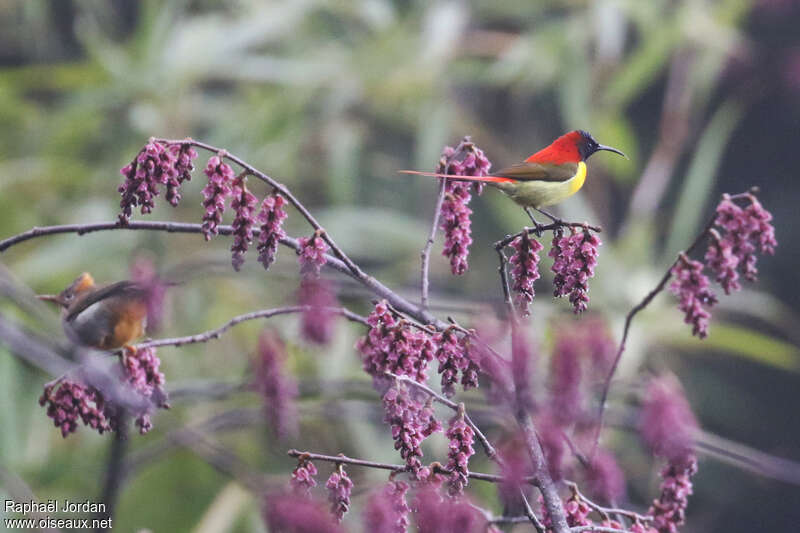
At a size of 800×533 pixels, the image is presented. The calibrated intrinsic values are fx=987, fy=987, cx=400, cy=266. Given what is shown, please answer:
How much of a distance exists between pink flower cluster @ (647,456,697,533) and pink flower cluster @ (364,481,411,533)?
0.28 m

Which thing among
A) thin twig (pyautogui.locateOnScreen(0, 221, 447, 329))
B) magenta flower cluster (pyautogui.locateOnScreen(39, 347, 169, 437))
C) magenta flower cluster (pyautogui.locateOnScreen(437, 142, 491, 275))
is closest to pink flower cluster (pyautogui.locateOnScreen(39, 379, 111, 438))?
magenta flower cluster (pyautogui.locateOnScreen(39, 347, 169, 437))

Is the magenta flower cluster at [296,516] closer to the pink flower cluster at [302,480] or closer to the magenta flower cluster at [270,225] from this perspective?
the pink flower cluster at [302,480]

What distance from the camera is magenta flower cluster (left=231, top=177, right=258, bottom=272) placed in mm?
809

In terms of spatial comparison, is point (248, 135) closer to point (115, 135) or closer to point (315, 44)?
point (115, 135)

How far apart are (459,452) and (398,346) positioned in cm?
10

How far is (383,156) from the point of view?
4.62m

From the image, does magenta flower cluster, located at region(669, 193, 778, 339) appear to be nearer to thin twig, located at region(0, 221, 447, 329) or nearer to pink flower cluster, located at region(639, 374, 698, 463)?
pink flower cluster, located at region(639, 374, 698, 463)

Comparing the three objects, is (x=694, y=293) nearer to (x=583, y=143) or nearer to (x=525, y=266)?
(x=525, y=266)

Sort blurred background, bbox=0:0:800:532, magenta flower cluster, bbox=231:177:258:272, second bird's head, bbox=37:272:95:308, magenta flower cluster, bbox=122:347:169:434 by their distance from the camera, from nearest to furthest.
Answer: magenta flower cluster, bbox=231:177:258:272 < magenta flower cluster, bbox=122:347:169:434 < second bird's head, bbox=37:272:95:308 < blurred background, bbox=0:0:800:532

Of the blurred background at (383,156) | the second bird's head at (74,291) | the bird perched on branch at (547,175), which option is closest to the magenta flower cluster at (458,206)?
the bird perched on branch at (547,175)

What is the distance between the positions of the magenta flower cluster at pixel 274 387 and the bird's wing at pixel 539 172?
0.32 meters

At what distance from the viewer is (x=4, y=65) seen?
4941 mm

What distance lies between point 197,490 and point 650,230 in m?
2.28

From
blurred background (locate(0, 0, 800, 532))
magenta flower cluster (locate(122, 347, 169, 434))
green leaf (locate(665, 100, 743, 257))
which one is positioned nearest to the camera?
magenta flower cluster (locate(122, 347, 169, 434))
